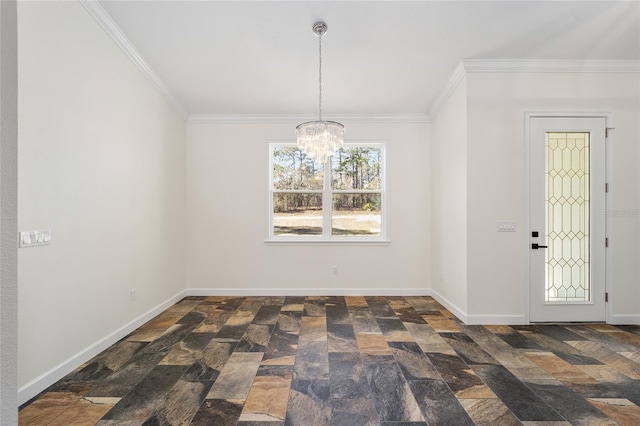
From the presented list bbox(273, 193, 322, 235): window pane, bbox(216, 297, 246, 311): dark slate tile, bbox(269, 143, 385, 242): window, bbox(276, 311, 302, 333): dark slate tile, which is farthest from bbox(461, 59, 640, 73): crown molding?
bbox(216, 297, 246, 311): dark slate tile

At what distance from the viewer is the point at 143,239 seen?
345cm

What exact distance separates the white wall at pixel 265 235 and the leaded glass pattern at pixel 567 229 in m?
1.62

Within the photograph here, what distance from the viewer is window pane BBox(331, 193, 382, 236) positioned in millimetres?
4902

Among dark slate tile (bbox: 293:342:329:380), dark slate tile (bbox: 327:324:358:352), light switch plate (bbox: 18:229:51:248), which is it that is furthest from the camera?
dark slate tile (bbox: 327:324:358:352)

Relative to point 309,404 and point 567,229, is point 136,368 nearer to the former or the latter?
point 309,404

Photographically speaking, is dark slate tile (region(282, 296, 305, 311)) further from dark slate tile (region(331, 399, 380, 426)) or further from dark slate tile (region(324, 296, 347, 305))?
dark slate tile (region(331, 399, 380, 426))

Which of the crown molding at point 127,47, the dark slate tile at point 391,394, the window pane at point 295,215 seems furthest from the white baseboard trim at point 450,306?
the crown molding at point 127,47

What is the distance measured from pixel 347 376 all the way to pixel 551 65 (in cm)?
400

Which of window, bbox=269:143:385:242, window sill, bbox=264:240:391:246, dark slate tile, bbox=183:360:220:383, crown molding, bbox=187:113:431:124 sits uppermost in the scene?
crown molding, bbox=187:113:431:124

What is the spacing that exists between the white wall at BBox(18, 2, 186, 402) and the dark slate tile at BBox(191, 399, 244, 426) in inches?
46.5

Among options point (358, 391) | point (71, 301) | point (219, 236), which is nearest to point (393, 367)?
point (358, 391)

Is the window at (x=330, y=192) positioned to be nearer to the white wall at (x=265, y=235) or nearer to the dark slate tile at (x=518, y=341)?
the white wall at (x=265, y=235)

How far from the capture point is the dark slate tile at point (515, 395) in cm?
181

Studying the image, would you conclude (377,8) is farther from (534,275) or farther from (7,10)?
(534,275)
